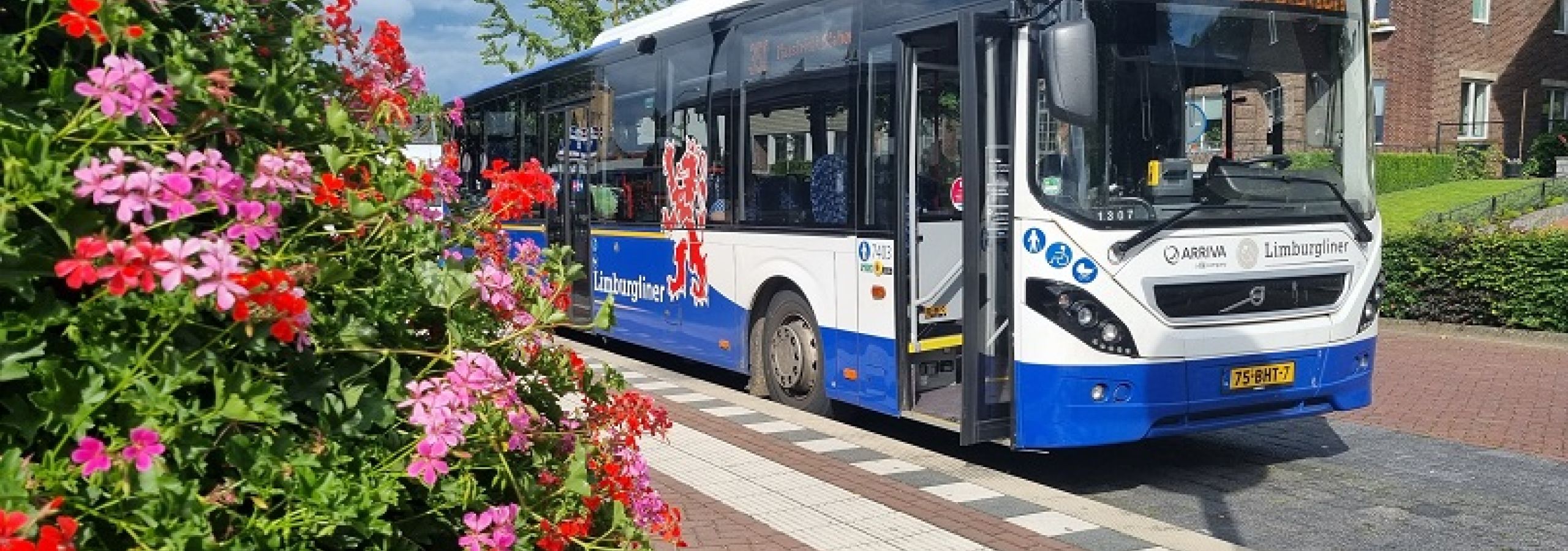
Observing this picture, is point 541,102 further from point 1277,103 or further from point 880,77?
point 1277,103

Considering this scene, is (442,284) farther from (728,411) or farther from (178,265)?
(728,411)

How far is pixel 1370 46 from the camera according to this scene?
808cm

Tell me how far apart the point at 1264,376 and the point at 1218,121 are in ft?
4.85

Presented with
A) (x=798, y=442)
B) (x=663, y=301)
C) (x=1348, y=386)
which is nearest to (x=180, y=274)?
(x=798, y=442)

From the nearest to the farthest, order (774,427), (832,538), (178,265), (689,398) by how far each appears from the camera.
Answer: (178,265) < (832,538) < (774,427) < (689,398)

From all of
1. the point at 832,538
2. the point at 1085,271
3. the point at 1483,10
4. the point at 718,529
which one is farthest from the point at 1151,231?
the point at 1483,10

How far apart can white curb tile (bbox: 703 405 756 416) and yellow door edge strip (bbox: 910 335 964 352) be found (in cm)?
174

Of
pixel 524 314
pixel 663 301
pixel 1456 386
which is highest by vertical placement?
pixel 524 314

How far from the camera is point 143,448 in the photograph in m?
2.06

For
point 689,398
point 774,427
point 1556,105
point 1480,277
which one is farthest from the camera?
point 1556,105

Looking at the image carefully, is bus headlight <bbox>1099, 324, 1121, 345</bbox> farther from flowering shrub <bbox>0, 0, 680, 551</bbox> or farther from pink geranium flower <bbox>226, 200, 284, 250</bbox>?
pink geranium flower <bbox>226, 200, 284, 250</bbox>

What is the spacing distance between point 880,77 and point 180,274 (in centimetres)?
678

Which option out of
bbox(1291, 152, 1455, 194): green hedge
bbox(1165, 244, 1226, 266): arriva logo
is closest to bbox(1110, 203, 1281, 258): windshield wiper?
bbox(1165, 244, 1226, 266): arriva logo

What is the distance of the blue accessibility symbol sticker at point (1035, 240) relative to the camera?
22.9 ft
